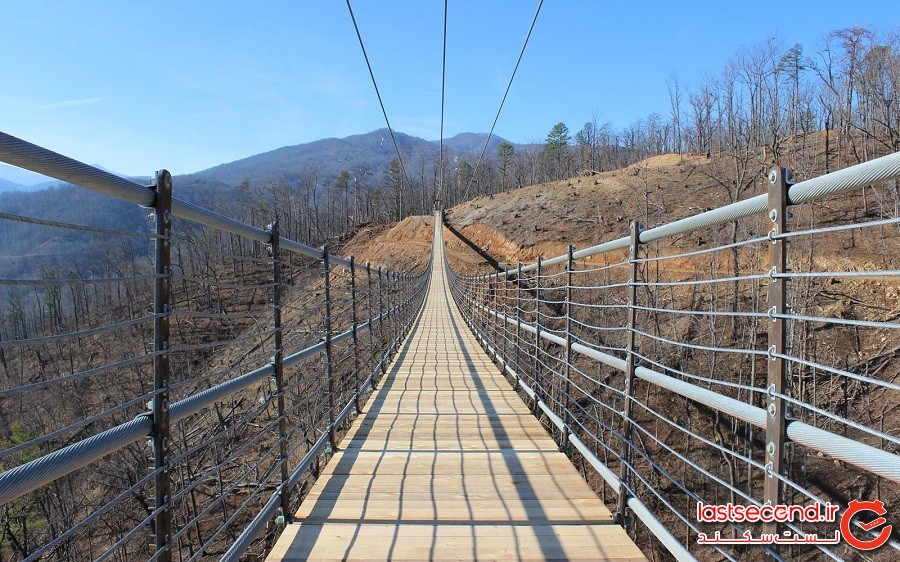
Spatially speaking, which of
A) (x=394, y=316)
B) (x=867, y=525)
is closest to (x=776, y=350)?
(x=867, y=525)

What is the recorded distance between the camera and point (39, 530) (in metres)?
19.0

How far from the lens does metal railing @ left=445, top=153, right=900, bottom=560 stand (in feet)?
4.49

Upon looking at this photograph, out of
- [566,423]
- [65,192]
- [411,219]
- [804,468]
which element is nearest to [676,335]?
[804,468]

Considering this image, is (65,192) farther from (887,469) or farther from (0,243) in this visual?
(887,469)

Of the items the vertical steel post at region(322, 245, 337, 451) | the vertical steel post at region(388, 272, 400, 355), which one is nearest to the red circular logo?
the vertical steel post at region(322, 245, 337, 451)

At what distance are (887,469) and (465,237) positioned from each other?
130 ft

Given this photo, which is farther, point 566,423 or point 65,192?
point 65,192

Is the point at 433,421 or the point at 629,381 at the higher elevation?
the point at 629,381

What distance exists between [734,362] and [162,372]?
2402 centimetres

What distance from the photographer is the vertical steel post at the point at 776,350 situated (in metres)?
1.36

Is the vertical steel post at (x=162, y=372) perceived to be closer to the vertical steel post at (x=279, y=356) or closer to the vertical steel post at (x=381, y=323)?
the vertical steel post at (x=279, y=356)

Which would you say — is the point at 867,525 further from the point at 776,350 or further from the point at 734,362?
the point at 734,362

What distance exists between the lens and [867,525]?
3.89ft

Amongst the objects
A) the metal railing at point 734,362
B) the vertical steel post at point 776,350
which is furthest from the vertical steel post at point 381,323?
the vertical steel post at point 776,350
